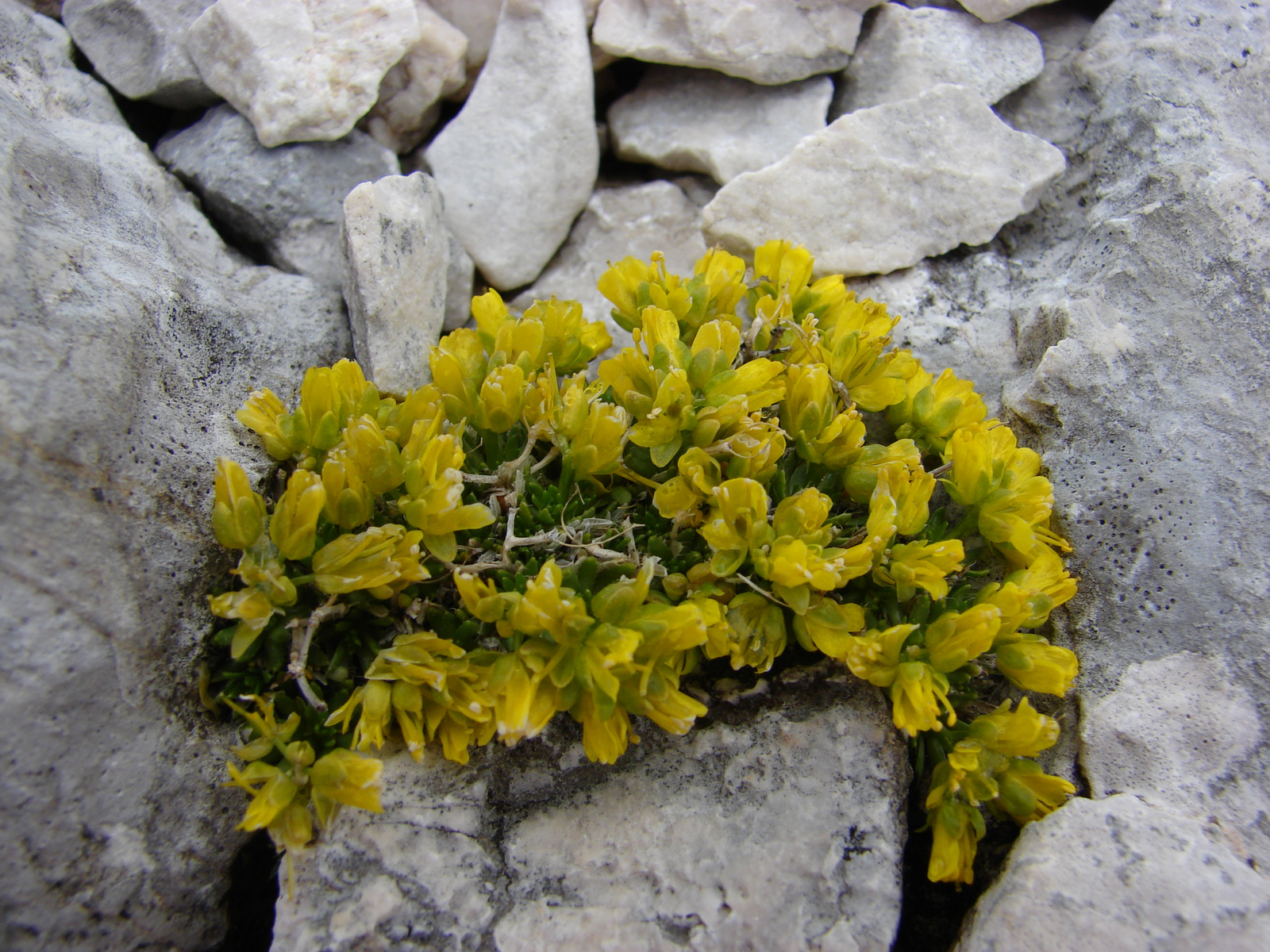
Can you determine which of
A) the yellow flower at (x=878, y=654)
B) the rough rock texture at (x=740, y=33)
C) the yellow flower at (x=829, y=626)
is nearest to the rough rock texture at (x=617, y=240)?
the rough rock texture at (x=740, y=33)

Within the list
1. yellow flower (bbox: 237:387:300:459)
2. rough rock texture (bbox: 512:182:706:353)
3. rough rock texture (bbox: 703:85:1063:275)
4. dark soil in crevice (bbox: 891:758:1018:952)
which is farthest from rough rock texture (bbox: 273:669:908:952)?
rough rock texture (bbox: 512:182:706:353)

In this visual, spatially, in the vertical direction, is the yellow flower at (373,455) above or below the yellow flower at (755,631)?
above

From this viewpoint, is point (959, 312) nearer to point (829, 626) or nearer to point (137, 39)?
point (829, 626)

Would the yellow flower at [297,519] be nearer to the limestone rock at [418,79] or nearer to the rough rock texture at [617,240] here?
the rough rock texture at [617,240]

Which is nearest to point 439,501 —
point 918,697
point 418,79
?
point 918,697

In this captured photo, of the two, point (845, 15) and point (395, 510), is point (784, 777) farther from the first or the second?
point (845, 15)

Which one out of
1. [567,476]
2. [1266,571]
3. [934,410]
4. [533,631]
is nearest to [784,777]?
[533,631]
